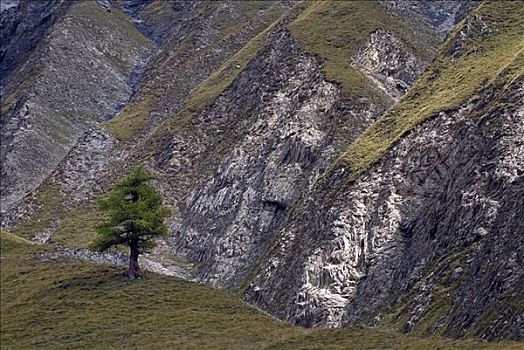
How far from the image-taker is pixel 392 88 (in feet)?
387

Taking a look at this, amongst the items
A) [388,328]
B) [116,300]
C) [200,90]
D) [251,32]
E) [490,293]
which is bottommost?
[116,300]

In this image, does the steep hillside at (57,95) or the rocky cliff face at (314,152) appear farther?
the steep hillside at (57,95)

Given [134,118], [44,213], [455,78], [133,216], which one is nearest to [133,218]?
[133,216]

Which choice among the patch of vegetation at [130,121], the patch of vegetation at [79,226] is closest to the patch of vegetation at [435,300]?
the patch of vegetation at [79,226]

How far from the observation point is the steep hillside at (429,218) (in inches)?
2301

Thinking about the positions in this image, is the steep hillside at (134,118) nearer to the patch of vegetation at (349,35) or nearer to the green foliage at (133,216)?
the patch of vegetation at (349,35)

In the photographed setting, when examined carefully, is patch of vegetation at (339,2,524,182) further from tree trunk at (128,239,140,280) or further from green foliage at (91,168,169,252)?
tree trunk at (128,239,140,280)

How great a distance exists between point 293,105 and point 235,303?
4481cm

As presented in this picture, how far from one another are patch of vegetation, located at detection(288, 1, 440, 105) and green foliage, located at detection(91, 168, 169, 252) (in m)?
36.5

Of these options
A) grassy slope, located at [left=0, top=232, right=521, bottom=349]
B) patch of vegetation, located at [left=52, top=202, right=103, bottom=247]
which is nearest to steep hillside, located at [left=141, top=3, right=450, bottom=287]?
patch of vegetation, located at [left=52, top=202, right=103, bottom=247]

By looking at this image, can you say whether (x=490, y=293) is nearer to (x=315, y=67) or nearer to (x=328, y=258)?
(x=328, y=258)

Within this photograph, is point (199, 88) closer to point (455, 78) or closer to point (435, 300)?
point (455, 78)

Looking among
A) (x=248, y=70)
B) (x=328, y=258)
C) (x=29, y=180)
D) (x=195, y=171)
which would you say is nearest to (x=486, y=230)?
(x=328, y=258)

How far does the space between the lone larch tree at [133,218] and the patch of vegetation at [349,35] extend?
120 feet
